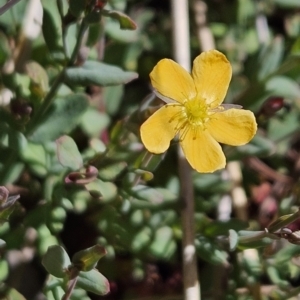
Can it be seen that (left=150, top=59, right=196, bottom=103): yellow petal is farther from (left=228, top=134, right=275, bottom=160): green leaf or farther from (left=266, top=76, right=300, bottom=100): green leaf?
(left=266, top=76, right=300, bottom=100): green leaf

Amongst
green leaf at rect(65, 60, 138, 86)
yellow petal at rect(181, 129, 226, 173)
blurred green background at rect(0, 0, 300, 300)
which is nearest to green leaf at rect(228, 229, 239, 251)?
blurred green background at rect(0, 0, 300, 300)

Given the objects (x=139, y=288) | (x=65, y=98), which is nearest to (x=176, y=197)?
(x=139, y=288)

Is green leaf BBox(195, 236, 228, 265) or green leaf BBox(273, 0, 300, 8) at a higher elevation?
green leaf BBox(273, 0, 300, 8)

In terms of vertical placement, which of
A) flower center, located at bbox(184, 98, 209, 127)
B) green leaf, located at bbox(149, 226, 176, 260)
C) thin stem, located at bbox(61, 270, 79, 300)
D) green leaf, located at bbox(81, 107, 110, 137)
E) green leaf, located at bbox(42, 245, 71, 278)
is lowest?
green leaf, located at bbox(149, 226, 176, 260)

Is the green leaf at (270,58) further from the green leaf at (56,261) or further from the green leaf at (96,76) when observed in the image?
the green leaf at (56,261)

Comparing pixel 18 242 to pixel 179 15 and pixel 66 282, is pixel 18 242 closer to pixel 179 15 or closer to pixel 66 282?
pixel 66 282

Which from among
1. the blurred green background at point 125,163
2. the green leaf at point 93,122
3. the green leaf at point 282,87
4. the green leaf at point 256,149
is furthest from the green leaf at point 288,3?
the green leaf at point 93,122

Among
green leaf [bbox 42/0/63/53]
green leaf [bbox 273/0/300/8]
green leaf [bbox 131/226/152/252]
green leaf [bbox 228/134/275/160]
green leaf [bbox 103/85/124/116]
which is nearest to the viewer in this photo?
green leaf [bbox 42/0/63/53]
